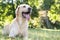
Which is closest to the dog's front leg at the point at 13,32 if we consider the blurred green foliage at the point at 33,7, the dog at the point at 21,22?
the dog at the point at 21,22

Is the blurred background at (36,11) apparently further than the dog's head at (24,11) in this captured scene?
Yes

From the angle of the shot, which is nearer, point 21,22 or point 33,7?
point 21,22

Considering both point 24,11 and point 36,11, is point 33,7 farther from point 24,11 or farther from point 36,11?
point 24,11

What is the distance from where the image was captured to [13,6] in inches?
171

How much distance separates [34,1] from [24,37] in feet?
3.84

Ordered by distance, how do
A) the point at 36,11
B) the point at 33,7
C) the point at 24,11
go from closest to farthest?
1. the point at 24,11
2. the point at 33,7
3. the point at 36,11

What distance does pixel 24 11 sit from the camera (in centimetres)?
294

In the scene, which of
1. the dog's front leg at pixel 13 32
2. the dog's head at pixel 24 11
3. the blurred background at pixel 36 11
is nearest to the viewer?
the dog's head at pixel 24 11

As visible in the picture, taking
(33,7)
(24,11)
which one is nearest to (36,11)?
(33,7)

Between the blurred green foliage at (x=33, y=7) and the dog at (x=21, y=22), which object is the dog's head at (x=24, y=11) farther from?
the blurred green foliage at (x=33, y=7)

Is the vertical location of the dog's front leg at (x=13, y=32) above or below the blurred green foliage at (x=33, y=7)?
below

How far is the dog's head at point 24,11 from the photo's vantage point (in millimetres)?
2891

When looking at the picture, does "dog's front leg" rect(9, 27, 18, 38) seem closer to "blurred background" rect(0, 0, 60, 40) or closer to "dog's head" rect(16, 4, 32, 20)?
"dog's head" rect(16, 4, 32, 20)

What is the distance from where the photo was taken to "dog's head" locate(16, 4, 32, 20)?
114 inches
